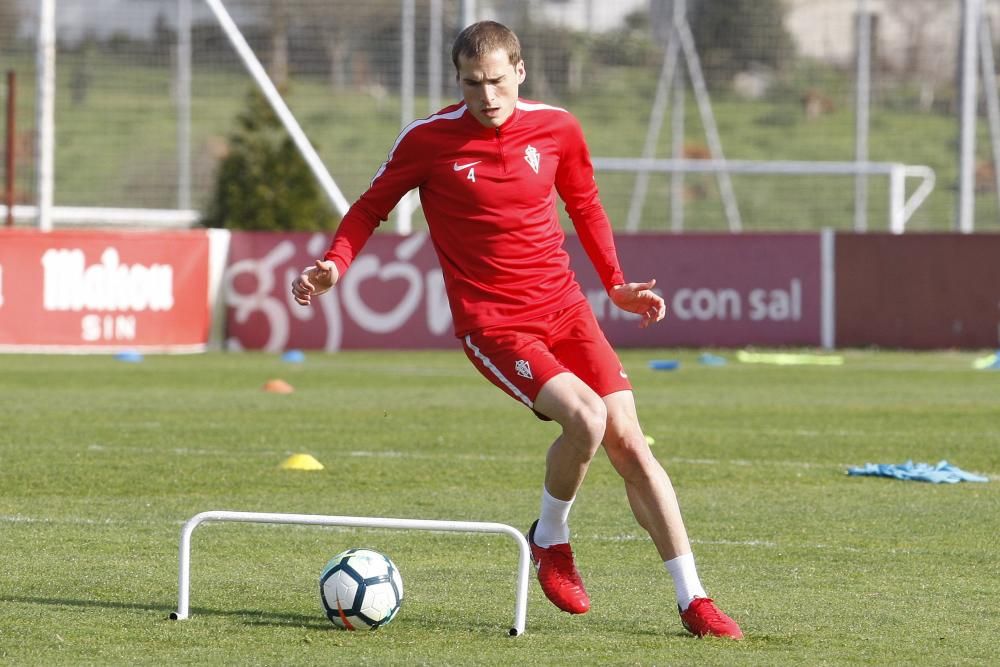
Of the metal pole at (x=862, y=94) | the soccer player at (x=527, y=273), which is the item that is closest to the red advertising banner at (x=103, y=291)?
the metal pole at (x=862, y=94)

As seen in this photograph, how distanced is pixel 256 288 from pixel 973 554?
15349 millimetres

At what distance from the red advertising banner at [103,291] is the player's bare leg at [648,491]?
611 inches

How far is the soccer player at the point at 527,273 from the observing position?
5.92 m

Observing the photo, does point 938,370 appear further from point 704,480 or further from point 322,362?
point 704,480

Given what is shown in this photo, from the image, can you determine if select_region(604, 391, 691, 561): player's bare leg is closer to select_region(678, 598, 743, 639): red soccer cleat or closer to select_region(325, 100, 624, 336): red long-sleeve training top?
select_region(678, 598, 743, 639): red soccer cleat

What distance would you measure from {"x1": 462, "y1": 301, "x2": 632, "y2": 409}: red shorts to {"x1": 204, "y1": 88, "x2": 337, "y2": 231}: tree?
2177 centimetres

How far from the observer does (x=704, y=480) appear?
10148mm

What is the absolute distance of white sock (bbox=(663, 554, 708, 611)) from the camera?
18.9ft

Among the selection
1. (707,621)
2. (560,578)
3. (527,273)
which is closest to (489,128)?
(527,273)

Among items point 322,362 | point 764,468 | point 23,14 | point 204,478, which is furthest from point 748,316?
A: point 23,14

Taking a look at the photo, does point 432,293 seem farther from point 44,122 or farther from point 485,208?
point 485,208

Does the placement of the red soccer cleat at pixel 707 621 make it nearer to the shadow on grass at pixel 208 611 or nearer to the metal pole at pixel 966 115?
the shadow on grass at pixel 208 611

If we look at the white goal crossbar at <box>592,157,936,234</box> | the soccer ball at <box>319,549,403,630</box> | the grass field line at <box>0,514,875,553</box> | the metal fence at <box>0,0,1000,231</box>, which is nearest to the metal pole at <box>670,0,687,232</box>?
the metal fence at <box>0,0,1000,231</box>

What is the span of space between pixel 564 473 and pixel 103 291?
1554 cm
